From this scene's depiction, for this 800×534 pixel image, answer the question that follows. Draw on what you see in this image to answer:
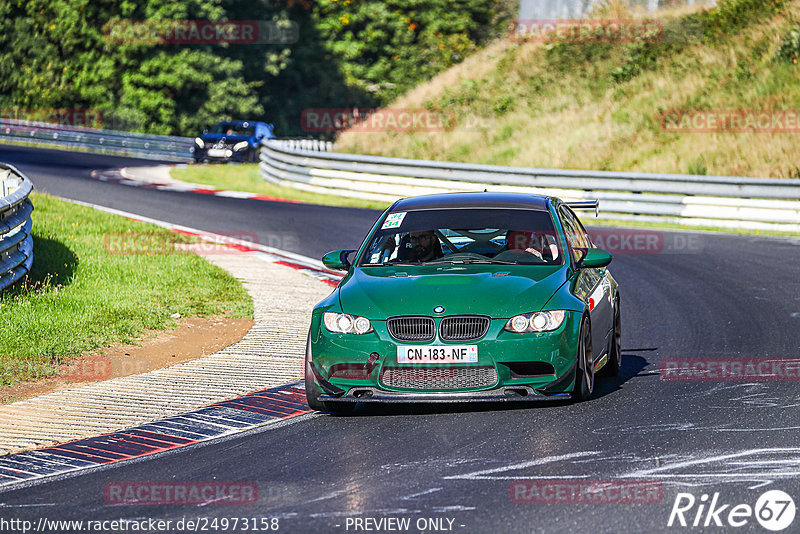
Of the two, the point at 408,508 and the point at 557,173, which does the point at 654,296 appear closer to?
the point at 408,508

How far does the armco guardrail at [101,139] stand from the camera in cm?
4397

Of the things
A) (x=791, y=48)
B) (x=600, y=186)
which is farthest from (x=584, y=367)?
(x=791, y=48)

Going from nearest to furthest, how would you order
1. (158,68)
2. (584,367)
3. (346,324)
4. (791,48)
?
(346,324)
(584,367)
(791,48)
(158,68)

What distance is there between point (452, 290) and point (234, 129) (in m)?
32.8

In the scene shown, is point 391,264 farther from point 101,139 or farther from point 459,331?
point 101,139

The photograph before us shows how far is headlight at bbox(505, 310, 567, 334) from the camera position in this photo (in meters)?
8.12

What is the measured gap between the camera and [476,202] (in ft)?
32.2

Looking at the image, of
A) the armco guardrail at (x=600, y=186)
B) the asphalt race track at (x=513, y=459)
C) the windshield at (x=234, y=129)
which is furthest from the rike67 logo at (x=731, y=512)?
the windshield at (x=234, y=129)

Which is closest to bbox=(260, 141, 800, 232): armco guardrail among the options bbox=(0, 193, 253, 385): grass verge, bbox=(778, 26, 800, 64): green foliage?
bbox=(0, 193, 253, 385): grass verge

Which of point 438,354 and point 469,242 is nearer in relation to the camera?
point 438,354

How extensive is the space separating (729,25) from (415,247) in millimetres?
28490

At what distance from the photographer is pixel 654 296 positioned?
1434 centimetres

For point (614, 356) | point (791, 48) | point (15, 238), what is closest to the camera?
point (614, 356)

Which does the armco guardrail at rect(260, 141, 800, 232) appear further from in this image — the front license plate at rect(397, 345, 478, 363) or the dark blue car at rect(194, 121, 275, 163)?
the front license plate at rect(397, 345, 478, 363)
